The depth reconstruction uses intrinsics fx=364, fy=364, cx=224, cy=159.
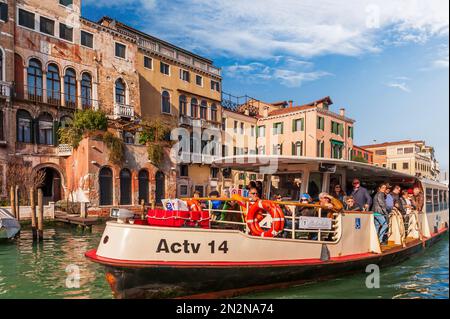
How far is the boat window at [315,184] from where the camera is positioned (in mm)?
8117

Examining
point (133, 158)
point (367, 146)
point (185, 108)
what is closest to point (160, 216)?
point (133, 158)

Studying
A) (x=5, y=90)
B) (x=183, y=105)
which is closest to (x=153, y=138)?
(x=183, y=105)

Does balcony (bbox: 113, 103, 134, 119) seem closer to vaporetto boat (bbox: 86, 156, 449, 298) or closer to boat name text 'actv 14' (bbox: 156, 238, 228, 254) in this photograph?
vaporetto boat (bbox: 86, 156, 449, 298)

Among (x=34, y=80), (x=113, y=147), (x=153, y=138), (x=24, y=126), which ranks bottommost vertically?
(x=113, y=147)

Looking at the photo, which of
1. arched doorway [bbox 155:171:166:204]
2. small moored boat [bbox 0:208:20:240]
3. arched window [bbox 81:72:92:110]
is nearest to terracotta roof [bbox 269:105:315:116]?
arched doorway [bbox 155:171:166:204]

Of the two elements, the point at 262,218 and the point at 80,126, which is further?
the point at 80,126

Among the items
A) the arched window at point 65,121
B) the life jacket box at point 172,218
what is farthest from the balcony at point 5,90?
the life jacket box at point 172,218

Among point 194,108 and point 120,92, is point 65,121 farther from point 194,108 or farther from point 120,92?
point 194,108

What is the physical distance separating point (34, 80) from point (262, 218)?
62.4 feet

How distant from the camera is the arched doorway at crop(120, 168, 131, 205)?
71.9ft

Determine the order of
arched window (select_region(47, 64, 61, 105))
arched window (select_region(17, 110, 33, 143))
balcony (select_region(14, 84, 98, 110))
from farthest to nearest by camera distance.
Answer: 1. arched window (select_region(47, 64, 61, 105))
2. balcony (select_region(14, 84, 98, 110))
3. arched window (select_region(17, 110, 33, 143))

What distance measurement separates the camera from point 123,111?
24.0 m

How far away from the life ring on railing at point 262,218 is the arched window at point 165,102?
22.6m

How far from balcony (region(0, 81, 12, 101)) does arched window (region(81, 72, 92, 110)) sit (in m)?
4.27
